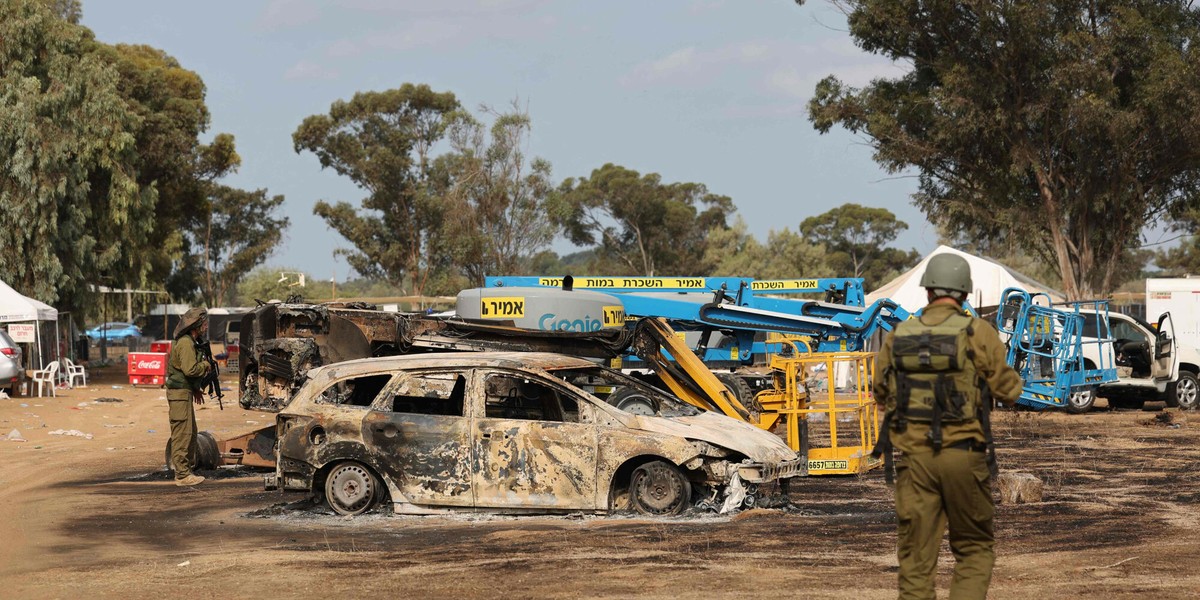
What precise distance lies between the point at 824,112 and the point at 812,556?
31863 millimetres

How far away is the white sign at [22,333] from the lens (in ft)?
104

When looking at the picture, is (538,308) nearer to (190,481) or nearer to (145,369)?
(190,481)

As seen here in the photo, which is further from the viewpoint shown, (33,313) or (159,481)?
(33,313)

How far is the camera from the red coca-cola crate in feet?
118

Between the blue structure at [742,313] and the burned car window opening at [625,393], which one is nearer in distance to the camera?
the burned car window opening at [625,393]

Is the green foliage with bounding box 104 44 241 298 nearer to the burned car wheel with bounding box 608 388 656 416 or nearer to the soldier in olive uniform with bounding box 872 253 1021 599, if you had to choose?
the burned car wheel with bounding box 608 388 656 416

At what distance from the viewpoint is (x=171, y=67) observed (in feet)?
193

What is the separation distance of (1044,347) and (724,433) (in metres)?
12.5

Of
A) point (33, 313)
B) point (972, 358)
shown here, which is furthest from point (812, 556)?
point (33, 313)

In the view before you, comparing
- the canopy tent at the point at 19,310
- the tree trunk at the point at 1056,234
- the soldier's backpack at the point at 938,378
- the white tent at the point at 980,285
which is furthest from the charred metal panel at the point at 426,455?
the tree trunk at the point at 1056,234

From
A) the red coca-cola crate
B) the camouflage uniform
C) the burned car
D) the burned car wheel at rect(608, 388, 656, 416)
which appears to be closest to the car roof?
the burned car

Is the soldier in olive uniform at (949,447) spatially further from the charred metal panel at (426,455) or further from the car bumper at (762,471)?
the charred metal panel at (426,455)

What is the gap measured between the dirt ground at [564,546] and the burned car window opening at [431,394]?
991 millimetres

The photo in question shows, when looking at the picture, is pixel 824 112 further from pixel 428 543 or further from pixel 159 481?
pixel 428 543
